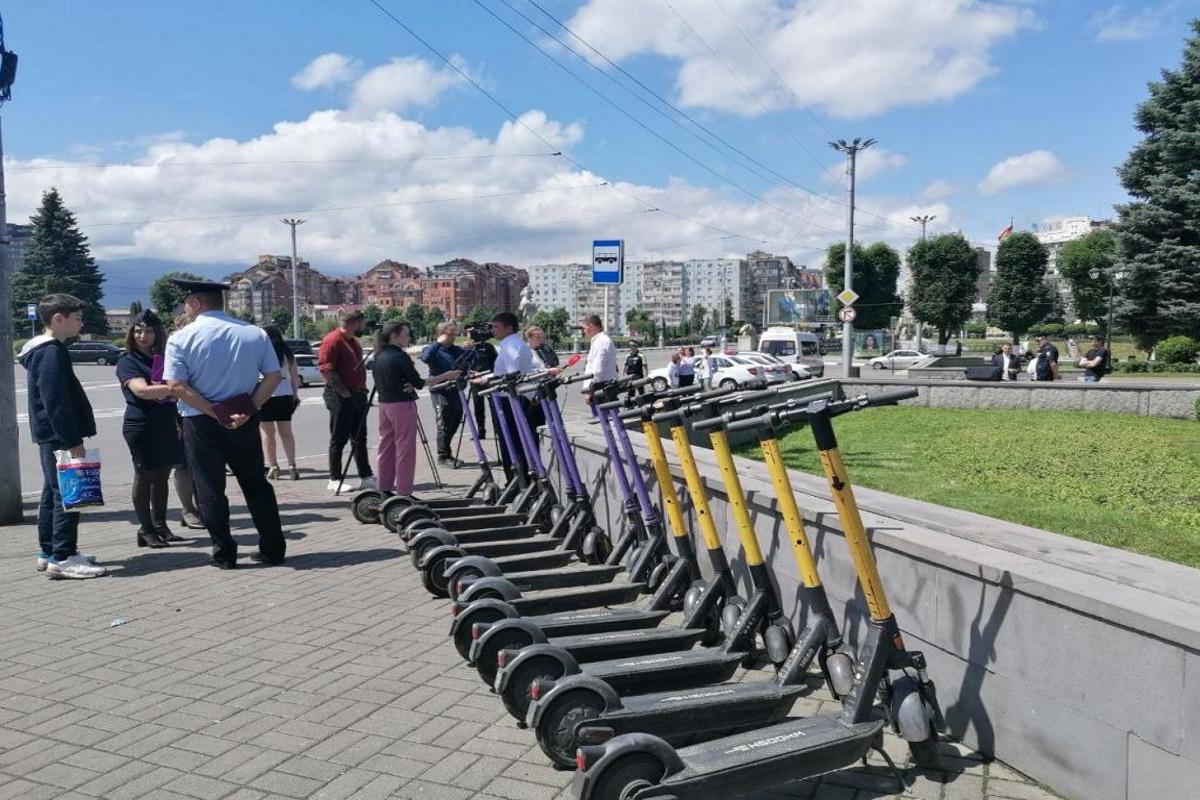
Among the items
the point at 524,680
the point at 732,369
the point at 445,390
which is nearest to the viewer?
the point at 524,680

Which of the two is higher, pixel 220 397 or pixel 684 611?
pixel 220 397

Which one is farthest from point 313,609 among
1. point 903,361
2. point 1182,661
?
point 903,361

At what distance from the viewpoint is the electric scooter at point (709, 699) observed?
11.0ft

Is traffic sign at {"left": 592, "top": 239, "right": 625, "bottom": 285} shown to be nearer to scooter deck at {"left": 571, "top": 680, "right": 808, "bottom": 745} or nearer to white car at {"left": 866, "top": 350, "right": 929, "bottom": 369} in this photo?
scooter deck at {"left": 571, "top": 680, "right": 808, "bottom": 745}

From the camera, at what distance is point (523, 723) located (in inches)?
149

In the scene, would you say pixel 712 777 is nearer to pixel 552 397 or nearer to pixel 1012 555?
pixel 1012 555

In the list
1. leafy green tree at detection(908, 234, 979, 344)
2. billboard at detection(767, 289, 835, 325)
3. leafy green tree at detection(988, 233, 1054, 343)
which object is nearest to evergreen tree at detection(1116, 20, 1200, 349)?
leafy green tree at detection(988, 233, 1054, 343)

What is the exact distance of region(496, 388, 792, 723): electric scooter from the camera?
3.70m

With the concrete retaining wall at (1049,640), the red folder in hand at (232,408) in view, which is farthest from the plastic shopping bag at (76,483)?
the concrete retaining wall at (1049,640)

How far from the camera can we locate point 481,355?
457 inches

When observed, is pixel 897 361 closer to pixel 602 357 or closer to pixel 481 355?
pixel 481 355

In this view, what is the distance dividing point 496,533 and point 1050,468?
527cm

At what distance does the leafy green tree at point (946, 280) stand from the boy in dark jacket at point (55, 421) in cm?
7248

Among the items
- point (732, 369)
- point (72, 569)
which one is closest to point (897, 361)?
point (732, 369)
